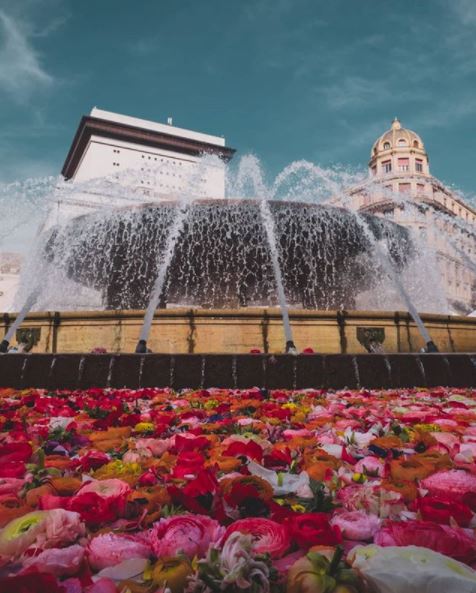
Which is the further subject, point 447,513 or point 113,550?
point 447,513

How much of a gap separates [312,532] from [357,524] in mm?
186

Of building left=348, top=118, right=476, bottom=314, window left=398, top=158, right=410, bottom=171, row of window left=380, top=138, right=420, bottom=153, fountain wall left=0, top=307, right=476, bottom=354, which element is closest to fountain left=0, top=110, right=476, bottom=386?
fountain wall left=0, top=307, right=476, bottom=354

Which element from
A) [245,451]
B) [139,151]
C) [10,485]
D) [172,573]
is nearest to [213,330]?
[245,451]

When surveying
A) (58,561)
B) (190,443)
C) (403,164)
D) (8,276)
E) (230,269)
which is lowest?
(58,561)

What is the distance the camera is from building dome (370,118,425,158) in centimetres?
5675

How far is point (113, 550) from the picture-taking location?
3.46 ft

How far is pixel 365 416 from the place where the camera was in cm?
295

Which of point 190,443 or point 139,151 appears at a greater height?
point 139,151

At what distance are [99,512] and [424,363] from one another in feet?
15.2

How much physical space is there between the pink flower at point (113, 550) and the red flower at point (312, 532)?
0.34 m

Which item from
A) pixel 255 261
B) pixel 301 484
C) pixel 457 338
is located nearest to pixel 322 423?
pixel 301 484

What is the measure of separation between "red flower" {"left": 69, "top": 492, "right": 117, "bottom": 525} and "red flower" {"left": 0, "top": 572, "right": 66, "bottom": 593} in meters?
0.40

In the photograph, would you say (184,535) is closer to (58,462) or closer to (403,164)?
(58,462)

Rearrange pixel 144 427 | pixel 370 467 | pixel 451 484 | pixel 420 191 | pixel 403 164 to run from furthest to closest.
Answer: pixel 403 164, pixel 420 191, pixel 144 427, pixel 370 467, pixel 451 484
